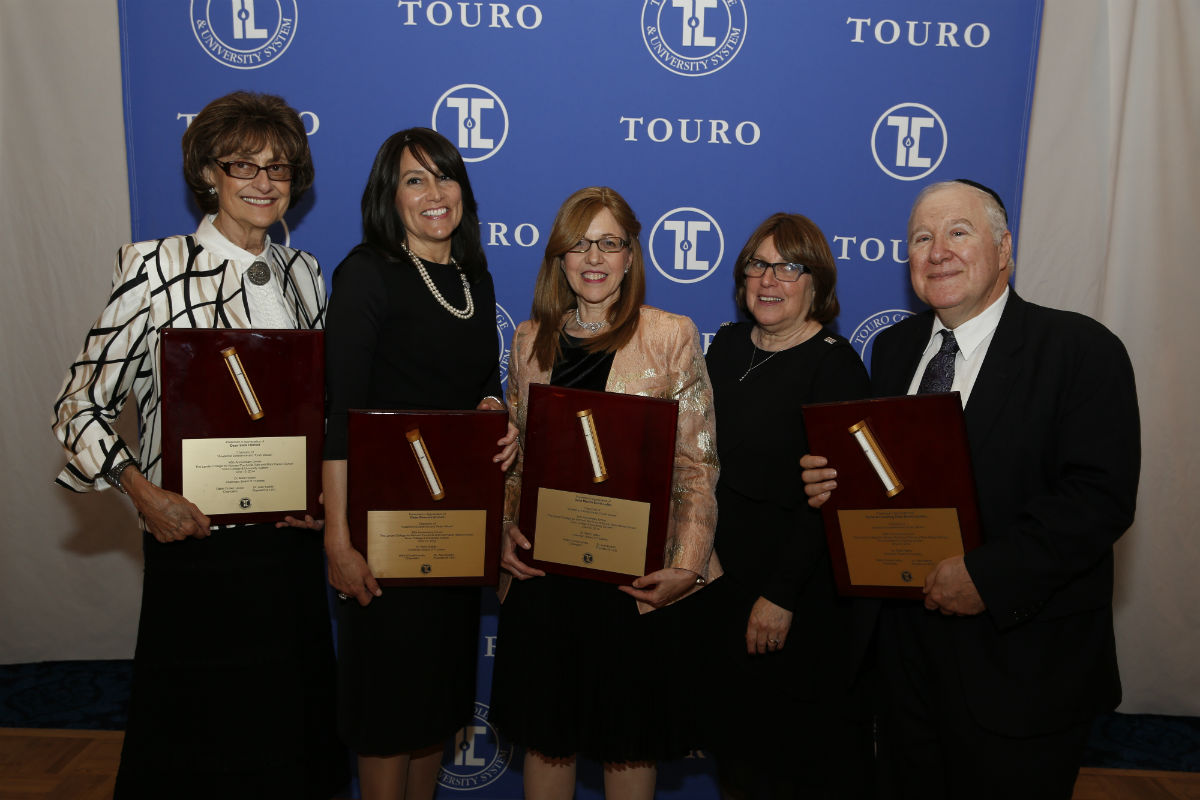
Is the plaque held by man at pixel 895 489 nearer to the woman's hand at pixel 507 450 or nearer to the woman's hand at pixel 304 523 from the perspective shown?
the woman's hand at pixel 507 450

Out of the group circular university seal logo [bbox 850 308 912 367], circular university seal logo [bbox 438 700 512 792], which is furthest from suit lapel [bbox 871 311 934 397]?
circular university seal logo [bbox 438 700 512 792]

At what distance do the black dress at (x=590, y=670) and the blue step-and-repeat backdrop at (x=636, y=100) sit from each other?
1.15m

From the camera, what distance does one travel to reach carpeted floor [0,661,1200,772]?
338 centimetres

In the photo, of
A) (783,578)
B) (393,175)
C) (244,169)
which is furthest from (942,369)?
(244,169)

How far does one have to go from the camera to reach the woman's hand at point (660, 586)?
6.61ft

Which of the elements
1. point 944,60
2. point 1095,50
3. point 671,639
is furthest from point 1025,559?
point 1095,50

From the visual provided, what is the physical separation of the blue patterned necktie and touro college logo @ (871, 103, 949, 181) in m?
1.24

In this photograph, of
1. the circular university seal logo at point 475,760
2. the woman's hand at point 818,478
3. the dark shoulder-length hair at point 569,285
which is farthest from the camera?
the circular university seal logo at point 475,760

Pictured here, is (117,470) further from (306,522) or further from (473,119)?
(473,119)

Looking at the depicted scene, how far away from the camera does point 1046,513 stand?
5.70ft

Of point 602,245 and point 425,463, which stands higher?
point 602,245

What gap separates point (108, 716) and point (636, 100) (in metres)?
3.48

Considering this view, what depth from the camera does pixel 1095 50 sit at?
305 cm

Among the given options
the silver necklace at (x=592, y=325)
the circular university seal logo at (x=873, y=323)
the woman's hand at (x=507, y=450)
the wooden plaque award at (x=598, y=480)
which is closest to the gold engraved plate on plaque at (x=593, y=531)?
the wooden plaque award at (x=598, y=480)
